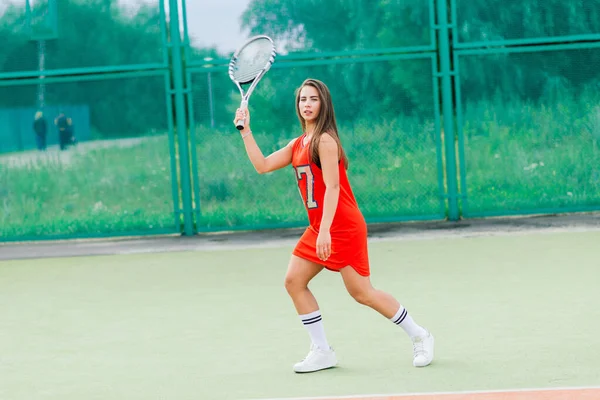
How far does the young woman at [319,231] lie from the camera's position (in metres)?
5.09

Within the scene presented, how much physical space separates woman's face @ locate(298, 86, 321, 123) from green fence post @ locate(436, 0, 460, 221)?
5.89m

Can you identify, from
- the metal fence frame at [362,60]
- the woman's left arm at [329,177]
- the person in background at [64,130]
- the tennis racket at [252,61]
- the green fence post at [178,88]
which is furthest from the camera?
the person in background at [64,130]

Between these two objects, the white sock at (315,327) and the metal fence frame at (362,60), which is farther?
the metal fence frame at (362,60)

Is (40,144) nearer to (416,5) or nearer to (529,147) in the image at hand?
(416,5)

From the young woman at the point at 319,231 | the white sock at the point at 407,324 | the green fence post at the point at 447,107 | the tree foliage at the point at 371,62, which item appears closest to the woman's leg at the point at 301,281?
the young woman at the point at 319,231

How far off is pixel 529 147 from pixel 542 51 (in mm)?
1004

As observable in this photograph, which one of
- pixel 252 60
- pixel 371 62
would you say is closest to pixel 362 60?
pixel 371 62

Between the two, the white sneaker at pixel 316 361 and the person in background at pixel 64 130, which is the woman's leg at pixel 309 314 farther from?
the person in background at pixel 64 130

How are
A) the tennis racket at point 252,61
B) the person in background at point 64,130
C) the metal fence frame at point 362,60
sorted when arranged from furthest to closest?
the person in background at point 64,130 < the metal fence frame at point 362,60 < the tennis racket at point 252,61

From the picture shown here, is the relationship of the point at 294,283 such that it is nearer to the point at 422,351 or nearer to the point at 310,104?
the point at 422,351

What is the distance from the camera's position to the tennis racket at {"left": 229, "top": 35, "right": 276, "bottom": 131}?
561 centimetres

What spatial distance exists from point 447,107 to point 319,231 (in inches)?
244

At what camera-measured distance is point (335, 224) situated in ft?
16.9

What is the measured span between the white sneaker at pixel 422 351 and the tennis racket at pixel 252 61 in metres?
1.58
